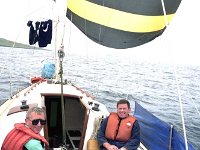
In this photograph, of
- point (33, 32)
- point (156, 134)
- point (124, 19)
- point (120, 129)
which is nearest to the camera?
point (120, 129)

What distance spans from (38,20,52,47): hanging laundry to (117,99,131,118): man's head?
178 inches

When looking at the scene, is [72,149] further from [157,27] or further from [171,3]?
[171,3]

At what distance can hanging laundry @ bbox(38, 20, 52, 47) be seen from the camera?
9.05 meters

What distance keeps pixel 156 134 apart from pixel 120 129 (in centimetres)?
103

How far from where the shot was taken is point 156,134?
596cm

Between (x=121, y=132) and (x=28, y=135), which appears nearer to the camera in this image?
(x=28, y=135)

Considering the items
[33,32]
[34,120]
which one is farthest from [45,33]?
[34,120]

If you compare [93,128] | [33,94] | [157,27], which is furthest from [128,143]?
[157,27]

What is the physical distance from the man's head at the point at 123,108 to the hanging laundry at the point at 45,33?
14.9ft

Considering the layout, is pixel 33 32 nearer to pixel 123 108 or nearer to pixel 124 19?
pixel 124 19

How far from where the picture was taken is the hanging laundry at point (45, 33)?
905cm

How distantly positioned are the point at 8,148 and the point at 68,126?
5.06 m

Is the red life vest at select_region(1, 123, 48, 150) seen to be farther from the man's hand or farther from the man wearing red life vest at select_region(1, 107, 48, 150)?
the man's hand

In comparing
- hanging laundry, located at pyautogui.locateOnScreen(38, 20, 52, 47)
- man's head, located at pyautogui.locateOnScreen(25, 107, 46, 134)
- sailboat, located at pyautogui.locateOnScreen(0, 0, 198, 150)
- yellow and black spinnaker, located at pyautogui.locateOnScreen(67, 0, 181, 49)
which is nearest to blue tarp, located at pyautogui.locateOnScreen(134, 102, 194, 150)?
sailboat, located at pyautogui.locateOnScreen(0, 0, 198, 150)
